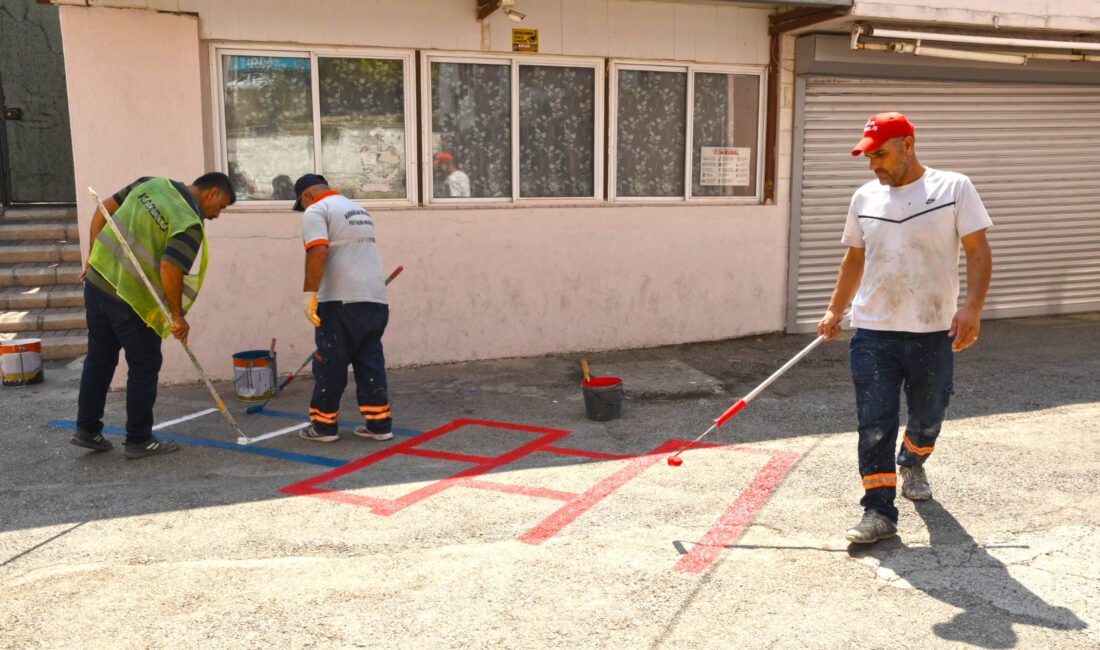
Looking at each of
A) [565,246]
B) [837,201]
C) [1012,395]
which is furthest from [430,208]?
[1012,395]

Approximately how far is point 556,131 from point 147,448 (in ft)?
16.3

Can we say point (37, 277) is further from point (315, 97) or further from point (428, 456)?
point (428, 456)

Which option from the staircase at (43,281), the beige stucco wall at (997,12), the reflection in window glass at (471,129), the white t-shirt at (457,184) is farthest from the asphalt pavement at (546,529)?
the beige stucco wall at (997,12)

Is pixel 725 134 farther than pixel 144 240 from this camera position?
Yes

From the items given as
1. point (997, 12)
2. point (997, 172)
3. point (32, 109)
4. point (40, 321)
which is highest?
point (997, 12)

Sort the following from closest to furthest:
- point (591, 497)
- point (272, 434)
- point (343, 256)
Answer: point (591, 497), point (343, 256), point (272, 434)

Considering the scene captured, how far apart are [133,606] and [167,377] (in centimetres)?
451

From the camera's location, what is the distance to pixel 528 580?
165 inches

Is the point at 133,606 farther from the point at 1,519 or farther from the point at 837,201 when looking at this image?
the point at 837,201

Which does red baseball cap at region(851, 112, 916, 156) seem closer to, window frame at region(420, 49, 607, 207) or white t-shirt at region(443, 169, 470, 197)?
window frame at region(420, 49, 607, 207)

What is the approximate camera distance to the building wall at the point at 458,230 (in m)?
7.70

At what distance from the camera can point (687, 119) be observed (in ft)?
31.6

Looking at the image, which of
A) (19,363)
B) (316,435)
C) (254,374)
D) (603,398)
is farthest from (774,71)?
(19,363)

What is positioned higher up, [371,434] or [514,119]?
[514,119]
